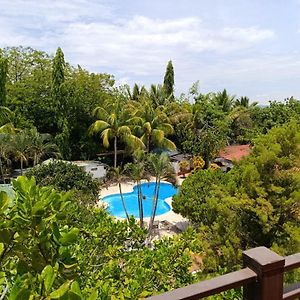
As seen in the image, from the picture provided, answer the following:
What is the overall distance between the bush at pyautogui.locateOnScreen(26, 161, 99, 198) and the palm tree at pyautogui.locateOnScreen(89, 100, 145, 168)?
525 cm

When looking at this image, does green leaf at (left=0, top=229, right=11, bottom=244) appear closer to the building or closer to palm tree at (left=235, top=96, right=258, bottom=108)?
the building

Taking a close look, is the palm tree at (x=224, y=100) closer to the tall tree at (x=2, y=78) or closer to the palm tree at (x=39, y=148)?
the palm tree at (x=39, y=148)

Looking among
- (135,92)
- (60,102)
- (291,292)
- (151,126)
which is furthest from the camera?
(135,92)

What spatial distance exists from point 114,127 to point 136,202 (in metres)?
4.61

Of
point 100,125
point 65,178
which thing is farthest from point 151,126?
point 65,178

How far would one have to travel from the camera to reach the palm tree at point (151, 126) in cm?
2008

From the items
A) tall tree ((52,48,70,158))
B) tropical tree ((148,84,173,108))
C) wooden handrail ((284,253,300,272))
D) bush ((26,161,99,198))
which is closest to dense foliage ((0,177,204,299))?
wooden handrail ((284,253,300,272))

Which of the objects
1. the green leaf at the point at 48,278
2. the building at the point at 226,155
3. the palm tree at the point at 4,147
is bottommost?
the building at the point at 226,155

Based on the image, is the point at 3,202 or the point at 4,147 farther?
the point at 4,147

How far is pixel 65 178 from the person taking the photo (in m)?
13.5

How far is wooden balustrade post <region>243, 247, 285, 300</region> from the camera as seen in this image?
1.40 metres

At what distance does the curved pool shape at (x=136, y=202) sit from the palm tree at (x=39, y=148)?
4573mm

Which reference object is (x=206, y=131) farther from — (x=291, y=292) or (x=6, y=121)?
(x=291, y=292)

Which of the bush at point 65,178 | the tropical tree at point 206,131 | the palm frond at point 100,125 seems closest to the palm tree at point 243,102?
the tropical tree at point 206,131
